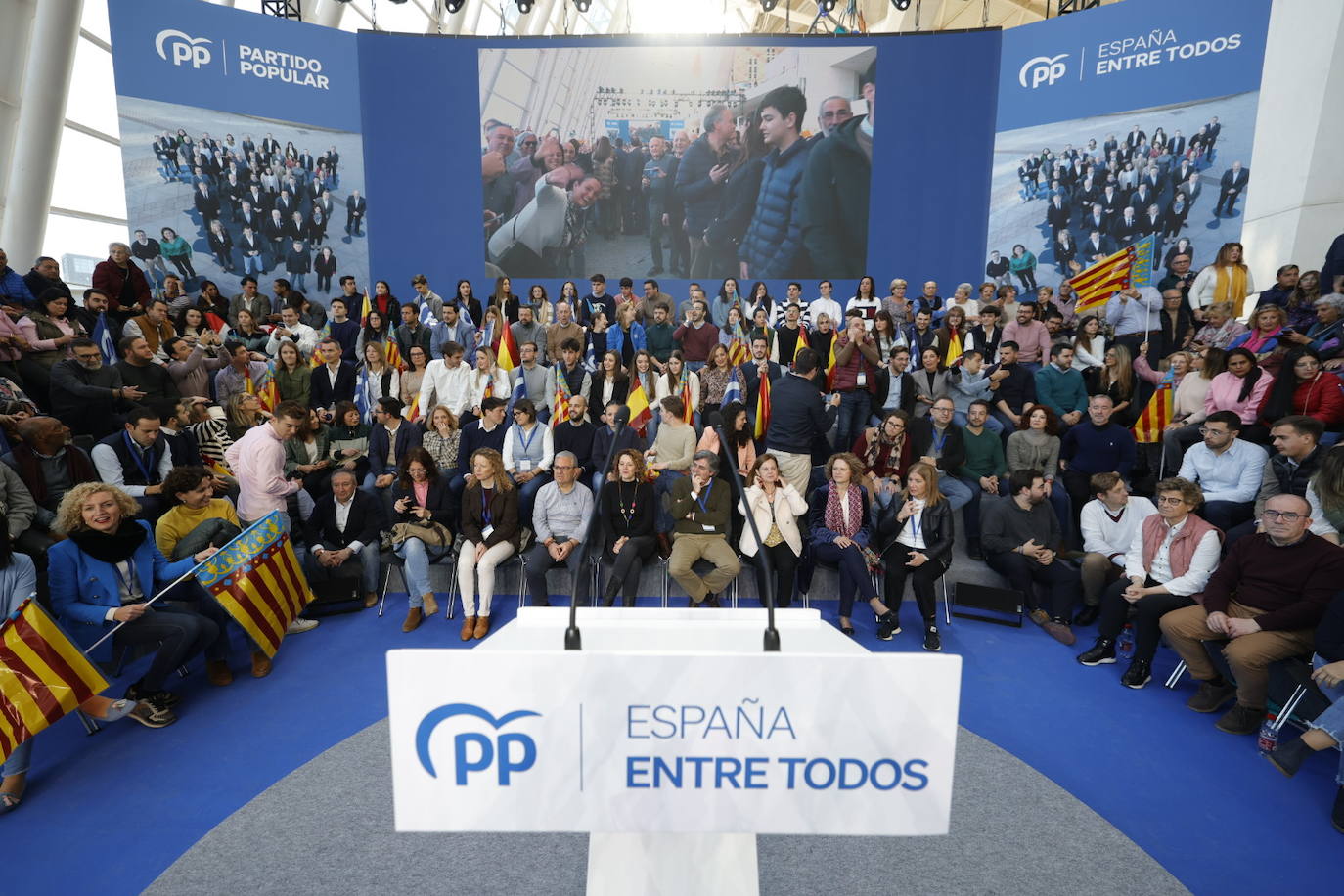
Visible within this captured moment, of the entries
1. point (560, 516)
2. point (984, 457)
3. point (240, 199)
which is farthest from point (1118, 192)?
point (240, 199)

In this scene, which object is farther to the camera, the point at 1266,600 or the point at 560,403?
the point at 560,403

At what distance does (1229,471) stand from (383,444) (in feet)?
21.2

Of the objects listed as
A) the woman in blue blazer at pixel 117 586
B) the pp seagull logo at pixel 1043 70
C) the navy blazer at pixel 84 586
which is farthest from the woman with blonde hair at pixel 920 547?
the pp seagull logo at pixel 1043 70

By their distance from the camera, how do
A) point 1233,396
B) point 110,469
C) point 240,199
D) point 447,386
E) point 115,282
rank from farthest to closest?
point 240,199
point 115,282
point 447,386
point 1233,396
point 110,469

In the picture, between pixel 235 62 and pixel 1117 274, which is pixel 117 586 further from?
pixel 235 62

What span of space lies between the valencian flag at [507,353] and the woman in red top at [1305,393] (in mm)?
6590

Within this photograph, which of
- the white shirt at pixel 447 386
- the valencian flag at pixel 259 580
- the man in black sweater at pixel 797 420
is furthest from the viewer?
the white shirt at pixel 447 386

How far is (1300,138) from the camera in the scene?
9039mm

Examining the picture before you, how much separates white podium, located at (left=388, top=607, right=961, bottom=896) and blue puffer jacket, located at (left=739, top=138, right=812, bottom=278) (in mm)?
11359

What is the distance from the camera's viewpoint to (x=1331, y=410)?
5250 millimetres

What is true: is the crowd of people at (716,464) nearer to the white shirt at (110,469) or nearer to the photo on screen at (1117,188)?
the white shirt at (110,469)

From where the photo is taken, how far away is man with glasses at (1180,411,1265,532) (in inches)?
196

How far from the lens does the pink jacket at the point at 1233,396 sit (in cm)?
561

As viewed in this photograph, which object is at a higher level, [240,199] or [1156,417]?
[240,199]
